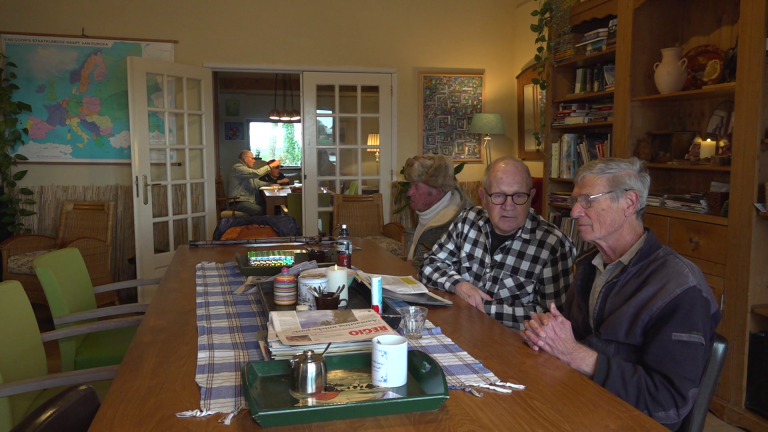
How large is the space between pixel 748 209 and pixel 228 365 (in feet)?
8.45

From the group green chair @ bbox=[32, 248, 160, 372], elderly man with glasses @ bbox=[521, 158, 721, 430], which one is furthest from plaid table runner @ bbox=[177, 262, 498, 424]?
green chair @ bbox=[32, 248, 160, 372]

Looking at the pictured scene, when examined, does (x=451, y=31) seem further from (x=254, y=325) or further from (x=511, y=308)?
(x=254, y=325)

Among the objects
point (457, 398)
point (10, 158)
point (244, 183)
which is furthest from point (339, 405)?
point (244, 183)

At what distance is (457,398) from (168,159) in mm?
4471

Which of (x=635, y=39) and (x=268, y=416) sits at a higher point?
(x=635, y=39)

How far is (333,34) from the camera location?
5.67m

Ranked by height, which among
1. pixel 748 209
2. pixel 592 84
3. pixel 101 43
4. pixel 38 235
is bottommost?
pixel 38 235

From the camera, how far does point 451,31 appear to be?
5922 mm

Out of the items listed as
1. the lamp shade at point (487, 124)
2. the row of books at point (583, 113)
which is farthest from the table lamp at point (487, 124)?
the row of books at point (583, 113)

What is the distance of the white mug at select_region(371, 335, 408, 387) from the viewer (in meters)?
1.29

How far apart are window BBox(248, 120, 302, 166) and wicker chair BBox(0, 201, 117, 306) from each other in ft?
22.8

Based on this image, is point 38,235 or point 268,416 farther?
point 38,235

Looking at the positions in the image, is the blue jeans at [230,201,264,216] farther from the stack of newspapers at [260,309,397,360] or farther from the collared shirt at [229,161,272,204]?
the stack of newspapers at [260,309,397,360]

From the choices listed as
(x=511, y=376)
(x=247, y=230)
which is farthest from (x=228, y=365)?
(x=247, y=230)
